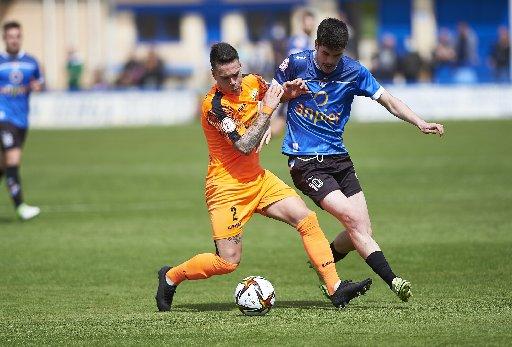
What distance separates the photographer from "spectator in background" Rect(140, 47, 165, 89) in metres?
43.3

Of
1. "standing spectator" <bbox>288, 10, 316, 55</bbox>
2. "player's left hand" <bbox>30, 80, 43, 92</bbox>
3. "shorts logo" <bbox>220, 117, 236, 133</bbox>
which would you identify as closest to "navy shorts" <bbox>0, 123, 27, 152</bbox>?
"player's left hand" <bbox>30, 80, 43, 92</bbox>

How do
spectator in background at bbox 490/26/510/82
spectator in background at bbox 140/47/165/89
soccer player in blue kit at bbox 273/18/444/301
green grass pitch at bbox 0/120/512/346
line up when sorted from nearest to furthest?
green grass pitch at bbox 0/120/512/346 < soccer player in blue kit at bbox 273/18/444/301 < spectator in background at bbox 490/26/510/82 < spectator in background at bbox 140/47/165/89

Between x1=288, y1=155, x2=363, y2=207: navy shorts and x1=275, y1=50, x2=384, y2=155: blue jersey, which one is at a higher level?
x1=275, y1=50, x2=384, y2=155: blue jersey

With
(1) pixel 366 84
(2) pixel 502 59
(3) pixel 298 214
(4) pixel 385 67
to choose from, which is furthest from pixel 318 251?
(2) pixel 502 59

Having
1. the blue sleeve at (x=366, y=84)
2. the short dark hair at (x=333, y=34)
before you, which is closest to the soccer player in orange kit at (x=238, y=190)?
the short dark hair at (x=333, y=34)

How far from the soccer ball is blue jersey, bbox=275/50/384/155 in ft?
4.25

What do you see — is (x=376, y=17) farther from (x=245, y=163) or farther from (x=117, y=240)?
(x=245, y=163)

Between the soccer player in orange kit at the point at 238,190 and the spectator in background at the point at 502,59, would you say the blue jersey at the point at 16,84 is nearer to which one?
the soccer player in orange kit at the point at 238,190

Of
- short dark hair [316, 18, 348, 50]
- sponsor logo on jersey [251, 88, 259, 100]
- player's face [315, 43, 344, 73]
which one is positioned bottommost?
sponsor logo on jersey [251, 88, 259, 100]

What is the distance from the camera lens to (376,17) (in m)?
51.2

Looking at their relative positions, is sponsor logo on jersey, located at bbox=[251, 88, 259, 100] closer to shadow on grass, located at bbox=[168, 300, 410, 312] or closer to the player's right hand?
the player's right hand

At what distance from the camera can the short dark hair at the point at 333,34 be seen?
969 centimetres

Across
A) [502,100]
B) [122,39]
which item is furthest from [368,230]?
[122,39]

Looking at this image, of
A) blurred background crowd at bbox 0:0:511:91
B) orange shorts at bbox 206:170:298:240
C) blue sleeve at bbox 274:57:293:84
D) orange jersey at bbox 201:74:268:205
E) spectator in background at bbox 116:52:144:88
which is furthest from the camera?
blurred background crowd at bbox 0:0:511:91
